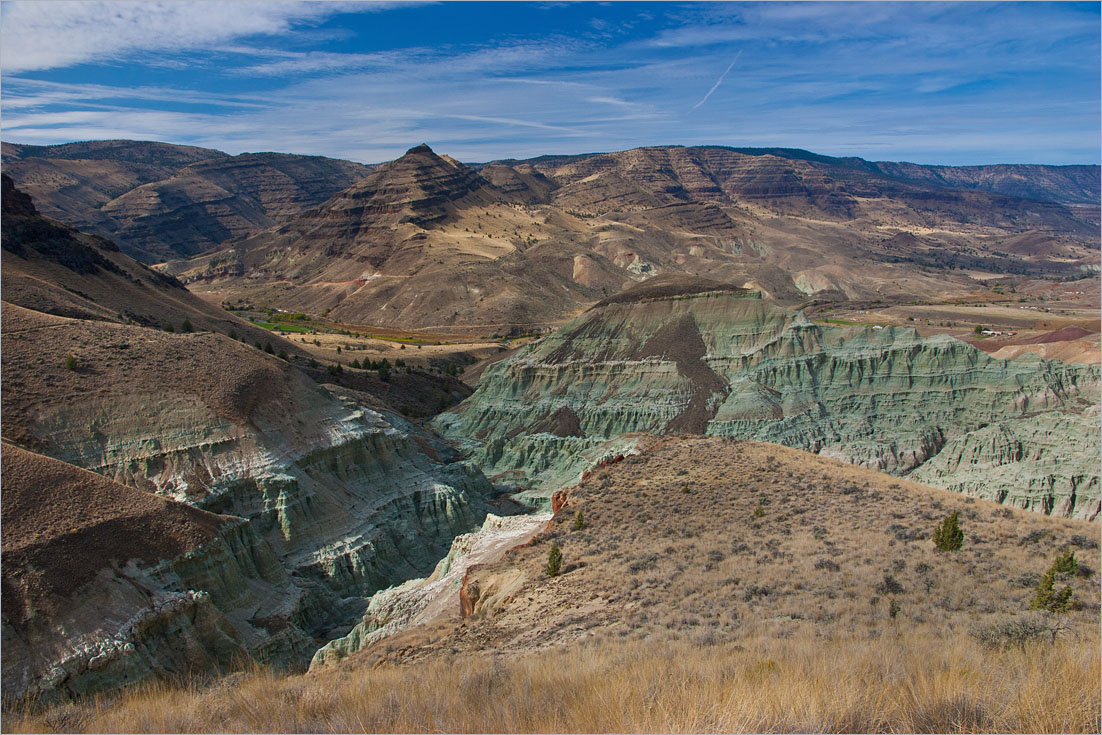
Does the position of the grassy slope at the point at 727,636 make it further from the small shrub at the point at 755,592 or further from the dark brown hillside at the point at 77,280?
the dark brown hillside at the point at 77,280

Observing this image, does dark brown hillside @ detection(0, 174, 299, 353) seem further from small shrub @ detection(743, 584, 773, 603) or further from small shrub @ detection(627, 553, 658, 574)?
small shrub @ detection(743, 584, 773, 603)

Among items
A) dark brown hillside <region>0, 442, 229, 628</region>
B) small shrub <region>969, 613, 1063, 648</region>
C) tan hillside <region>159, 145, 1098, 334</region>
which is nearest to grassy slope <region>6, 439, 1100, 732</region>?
small shrub <region>969, 613, 1063, 648</region>

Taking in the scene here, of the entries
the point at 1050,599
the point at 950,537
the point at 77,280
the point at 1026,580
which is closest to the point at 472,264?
the point at 77,280

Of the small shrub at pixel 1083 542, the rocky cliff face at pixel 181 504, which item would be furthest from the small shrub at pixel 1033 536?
the rocky cliff face at pixel 181 504

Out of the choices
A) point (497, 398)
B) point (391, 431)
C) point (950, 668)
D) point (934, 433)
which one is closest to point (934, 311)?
point (934, 433)

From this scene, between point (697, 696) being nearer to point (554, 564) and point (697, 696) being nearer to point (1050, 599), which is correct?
point (1050, 599)

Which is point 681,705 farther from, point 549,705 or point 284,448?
point 284,448
